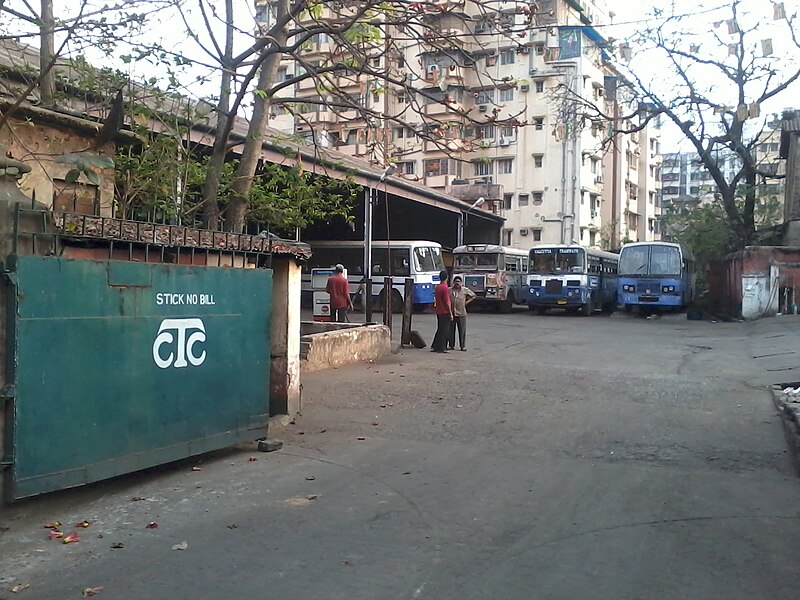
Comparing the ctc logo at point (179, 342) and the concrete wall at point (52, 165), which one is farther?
the concrete wall at point (52, 165)

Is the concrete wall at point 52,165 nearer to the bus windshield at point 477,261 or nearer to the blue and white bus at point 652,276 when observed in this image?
the bus windshield at point 477,261

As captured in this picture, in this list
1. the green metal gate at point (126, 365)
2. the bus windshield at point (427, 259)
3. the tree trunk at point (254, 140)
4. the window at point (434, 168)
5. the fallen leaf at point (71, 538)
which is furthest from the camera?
the window at point (434, 168)

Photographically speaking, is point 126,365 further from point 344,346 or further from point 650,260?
point 650,260

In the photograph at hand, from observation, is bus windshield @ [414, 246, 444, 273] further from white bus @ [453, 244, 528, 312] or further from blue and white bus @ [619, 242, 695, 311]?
blue and white bus @ [619, 242, 695, 311]

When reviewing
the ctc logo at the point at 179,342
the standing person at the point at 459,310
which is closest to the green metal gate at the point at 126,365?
the ctc logo at the point at 179,342

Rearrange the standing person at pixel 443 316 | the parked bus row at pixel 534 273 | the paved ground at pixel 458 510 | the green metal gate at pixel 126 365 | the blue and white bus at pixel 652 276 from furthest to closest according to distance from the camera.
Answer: the parked bus row at pixel 534 273
the blue and white bus at pixel 652 276
the standing person at pixel 443 316
the green metal gate at pixel 126 365
the paved ground at pixel 458 510

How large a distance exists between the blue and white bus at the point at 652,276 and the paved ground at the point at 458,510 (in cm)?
1876

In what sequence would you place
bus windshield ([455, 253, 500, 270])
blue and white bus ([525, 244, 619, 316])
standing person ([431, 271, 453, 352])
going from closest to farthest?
standing person ([431, 271, 453, 352]) < blue and white bus ([525, 244, 619, 316]) < bus windshield ([455, 253, 500, 270])

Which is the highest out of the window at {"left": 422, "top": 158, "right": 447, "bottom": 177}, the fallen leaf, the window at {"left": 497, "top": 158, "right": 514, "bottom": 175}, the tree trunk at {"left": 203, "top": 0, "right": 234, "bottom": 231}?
the window at {"left": 497, "top": 158, "right": 514, "bottom": 175}

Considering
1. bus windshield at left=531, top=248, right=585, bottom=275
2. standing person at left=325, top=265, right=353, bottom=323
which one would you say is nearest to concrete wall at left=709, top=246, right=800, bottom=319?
bus windshield at left=531, top=248, right=585, bottom=275

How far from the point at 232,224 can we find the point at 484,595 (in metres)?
7.03

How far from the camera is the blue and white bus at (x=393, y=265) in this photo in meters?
30.2

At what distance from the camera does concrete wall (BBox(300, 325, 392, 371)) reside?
41.7ft

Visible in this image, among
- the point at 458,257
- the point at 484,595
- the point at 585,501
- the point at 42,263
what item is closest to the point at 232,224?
A: the point at 42,263
